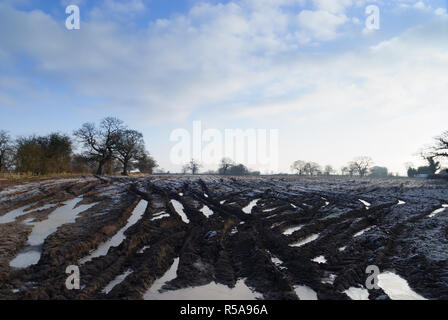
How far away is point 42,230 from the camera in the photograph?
21.2ft

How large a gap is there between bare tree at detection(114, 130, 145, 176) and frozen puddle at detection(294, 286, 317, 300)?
41.8 m

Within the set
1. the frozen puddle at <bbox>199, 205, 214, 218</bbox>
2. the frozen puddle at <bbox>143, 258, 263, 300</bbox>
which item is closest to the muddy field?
the frozen puddle at <bbox>143, 258, 263, 300</bbox>

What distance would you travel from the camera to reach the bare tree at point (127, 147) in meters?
42.2

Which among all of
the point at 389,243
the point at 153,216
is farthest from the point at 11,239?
the point at 389,243

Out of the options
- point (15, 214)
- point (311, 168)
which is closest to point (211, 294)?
→ point (15, 214)

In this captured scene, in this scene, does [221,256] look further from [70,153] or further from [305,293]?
[70,153]

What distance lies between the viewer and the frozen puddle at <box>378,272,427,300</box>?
3.47 m

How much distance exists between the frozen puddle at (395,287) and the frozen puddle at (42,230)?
5940 mm

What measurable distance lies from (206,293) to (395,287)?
2879 mm

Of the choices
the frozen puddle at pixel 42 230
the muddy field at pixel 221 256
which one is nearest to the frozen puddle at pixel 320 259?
the muddy field at pixel 221 256

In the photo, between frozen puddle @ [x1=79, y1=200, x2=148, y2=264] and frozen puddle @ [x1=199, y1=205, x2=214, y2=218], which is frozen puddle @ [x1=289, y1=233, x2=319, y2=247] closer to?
frozen puddle @ [x1=199, y1=205, x2=214, y2=218]

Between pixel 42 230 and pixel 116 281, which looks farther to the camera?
pixel 42 230

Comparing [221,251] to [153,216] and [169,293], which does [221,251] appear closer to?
[169,293]
